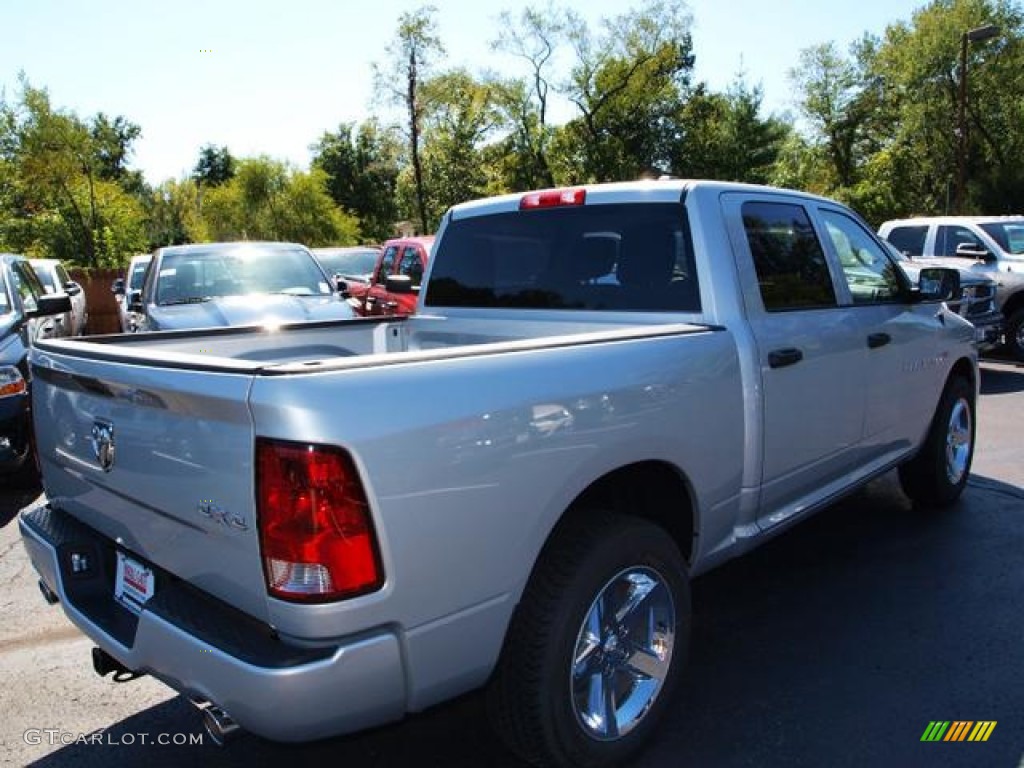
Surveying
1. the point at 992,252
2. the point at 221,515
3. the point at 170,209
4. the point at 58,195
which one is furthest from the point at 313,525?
the point at 170,209

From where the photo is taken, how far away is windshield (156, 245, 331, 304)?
8297 mm

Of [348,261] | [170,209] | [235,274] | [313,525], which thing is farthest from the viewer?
[170,209]

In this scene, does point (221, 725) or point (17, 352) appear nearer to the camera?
point (221, 725)

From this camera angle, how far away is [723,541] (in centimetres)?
308

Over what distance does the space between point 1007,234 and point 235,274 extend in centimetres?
1049

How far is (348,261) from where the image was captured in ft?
53.1

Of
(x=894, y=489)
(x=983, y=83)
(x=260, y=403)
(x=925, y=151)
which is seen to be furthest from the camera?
(x=925, y=151)

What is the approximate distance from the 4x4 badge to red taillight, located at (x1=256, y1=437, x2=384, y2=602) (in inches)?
31.4

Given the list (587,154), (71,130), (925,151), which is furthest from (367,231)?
(925,151)

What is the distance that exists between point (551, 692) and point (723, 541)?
1110 millimetres

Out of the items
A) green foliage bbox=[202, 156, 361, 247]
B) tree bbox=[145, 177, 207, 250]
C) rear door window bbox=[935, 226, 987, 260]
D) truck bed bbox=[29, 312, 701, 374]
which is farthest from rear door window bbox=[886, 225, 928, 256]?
tree bbox=[145, 177, 207, 250]

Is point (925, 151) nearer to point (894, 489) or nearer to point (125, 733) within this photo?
point (894, 489)

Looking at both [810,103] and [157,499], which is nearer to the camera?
[157,499]

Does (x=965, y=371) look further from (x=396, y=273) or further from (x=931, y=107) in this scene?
(x=931, y=107)
